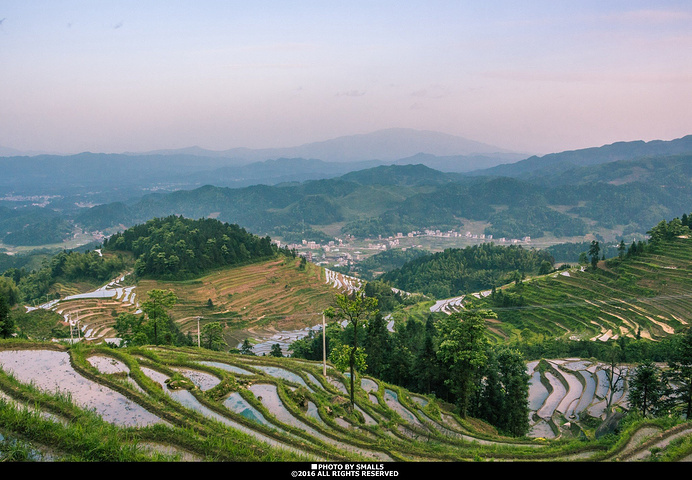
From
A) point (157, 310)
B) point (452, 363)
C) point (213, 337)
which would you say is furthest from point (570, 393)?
point (157, 310)

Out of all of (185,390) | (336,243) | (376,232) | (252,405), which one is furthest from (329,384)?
(376,232)

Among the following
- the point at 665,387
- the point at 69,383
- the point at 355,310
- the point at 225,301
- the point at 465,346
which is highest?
the point at 355,310

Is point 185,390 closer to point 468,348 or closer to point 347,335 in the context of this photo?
point 468,348

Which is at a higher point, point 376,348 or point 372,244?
point 376,348

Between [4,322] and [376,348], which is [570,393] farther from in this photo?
[4,322]

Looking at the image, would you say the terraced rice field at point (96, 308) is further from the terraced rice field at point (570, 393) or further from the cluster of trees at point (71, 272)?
the terraced rice field at point (570, 393)

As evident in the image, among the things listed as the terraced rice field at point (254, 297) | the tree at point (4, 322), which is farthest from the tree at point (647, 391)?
the terraced rice field at point (254, 297)

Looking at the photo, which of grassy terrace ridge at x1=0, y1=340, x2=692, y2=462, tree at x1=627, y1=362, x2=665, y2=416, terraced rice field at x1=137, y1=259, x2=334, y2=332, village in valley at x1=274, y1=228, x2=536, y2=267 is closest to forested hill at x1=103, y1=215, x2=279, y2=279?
terraced rice field at x1=137, y1=259, x2=334, y2=332
